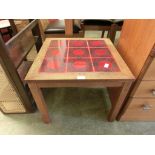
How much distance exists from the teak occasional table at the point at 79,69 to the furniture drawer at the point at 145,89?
0.28 feet

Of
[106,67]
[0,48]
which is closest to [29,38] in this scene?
[0,48]

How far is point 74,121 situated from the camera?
1.17 metres

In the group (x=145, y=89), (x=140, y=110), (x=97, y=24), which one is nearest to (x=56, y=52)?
(x=145, y=89)

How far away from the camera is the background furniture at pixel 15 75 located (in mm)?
822

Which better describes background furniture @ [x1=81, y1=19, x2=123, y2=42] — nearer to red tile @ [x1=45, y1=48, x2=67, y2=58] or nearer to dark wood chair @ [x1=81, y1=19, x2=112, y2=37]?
dark wood chair @ [x1=81, y1=19, x2=112, y2=37]

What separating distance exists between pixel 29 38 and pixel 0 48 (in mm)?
548

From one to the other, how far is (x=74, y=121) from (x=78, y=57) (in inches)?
23.9

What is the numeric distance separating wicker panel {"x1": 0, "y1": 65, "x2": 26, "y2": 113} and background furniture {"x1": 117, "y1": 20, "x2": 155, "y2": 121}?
0.92m

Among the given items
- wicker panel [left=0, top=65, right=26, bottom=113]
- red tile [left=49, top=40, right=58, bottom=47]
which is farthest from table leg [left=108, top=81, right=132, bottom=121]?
wicker panel [left=0, top=65, right=26, bottom=113]

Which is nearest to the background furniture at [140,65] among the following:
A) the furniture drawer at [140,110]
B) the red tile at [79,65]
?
the furniture drawer at [140,110]

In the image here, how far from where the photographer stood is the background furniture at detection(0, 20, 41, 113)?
0.82 meters
